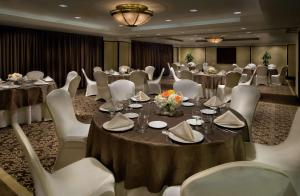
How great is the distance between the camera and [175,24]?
335 inches

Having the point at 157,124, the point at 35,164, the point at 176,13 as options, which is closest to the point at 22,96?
the point at 157,124

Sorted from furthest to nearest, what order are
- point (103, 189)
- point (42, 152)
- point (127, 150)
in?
point (42, 152) < point (127, 150) < point (103, 189)

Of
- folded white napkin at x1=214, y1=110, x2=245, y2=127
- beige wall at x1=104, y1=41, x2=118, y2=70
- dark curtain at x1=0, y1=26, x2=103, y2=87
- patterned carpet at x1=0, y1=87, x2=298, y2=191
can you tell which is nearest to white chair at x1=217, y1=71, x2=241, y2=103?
patterned carpet at x1=0, y1=87, x2=298, y2=191

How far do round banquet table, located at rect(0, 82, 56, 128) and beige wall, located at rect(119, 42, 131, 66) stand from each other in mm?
6965

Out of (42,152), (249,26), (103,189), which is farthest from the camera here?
(249,26)

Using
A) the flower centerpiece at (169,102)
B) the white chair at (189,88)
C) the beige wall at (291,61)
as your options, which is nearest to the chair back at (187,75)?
the white chair at (189,88)

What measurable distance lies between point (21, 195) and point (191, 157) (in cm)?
179

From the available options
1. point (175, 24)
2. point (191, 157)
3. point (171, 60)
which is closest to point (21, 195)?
point (191, 157)

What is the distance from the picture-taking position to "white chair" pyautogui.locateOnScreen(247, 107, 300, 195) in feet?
6.64

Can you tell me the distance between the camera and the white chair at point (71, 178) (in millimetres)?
1462

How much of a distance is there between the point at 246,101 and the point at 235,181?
2.42 metres

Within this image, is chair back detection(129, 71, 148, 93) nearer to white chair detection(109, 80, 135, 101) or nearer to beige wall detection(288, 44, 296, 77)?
white chair detection(109, 80, 135, 101)

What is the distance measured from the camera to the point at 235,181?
895mm

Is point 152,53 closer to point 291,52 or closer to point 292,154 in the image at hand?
point 291,52
